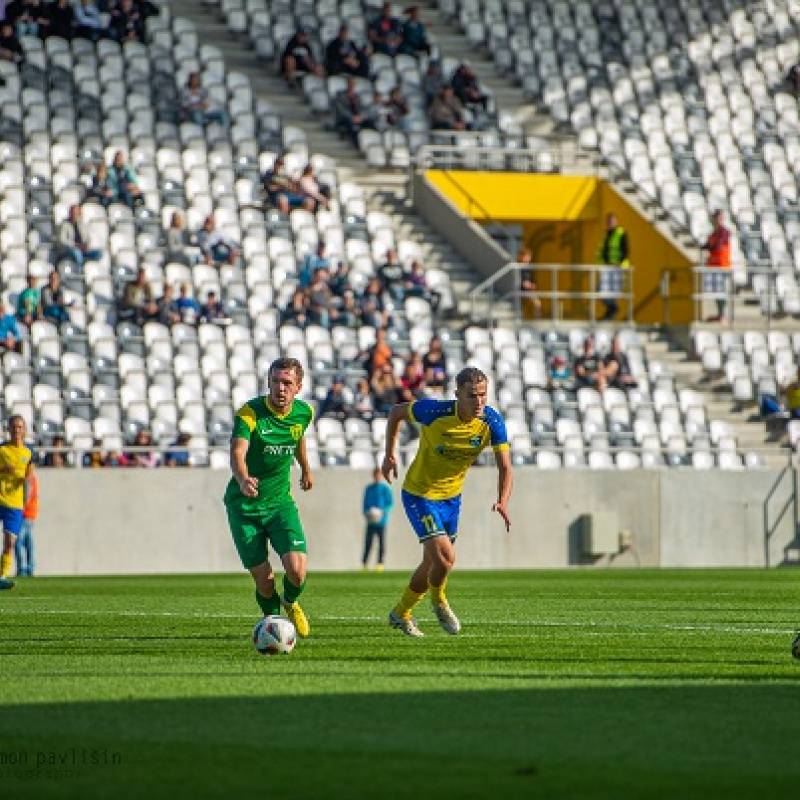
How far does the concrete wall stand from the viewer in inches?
1172

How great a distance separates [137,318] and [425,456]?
18.5 metres

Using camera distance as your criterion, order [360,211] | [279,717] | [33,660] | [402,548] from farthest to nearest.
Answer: [360,211]
[402,548]
[33,660]
[279,717]

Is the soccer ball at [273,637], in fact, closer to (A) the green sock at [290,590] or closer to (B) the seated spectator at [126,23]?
(A) the green sock at [290,590]

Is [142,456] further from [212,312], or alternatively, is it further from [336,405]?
[212,312]

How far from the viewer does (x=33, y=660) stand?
11914 millimetres

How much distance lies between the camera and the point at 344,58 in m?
40.1

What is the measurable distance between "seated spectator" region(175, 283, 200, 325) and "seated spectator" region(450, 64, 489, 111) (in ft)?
32.9

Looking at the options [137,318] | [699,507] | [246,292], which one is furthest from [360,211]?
[699,507]

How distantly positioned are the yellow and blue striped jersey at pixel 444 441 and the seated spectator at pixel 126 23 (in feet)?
83.8

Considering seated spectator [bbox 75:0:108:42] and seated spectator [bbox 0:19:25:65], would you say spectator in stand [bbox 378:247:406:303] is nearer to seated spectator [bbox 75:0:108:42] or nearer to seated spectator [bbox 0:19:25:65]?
seated spectator [bbox 75:0:108:42]

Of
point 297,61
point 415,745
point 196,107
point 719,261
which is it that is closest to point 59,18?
point 196,107

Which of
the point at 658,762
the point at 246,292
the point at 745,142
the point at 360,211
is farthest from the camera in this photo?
the point at 745,142

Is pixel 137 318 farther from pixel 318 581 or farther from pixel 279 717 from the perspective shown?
pixel 279 717

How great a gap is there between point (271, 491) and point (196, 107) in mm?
24690
